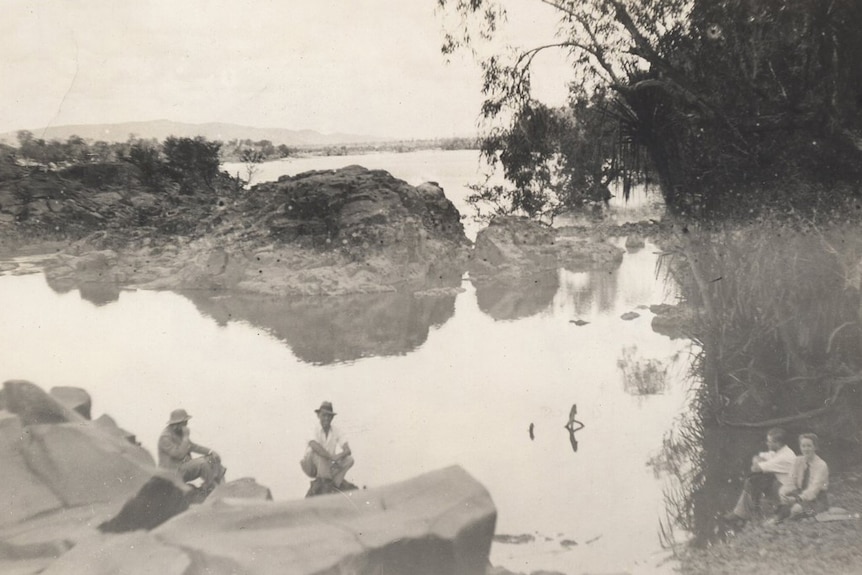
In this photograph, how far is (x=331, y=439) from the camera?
4.12 meters

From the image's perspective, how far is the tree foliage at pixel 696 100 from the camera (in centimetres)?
441

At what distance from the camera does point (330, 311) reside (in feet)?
15.9

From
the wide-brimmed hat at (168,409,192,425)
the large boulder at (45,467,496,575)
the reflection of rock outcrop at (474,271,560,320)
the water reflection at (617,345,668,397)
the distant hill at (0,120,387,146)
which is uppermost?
the distant hill at (0,120,387,146)

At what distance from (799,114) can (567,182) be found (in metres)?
1.73

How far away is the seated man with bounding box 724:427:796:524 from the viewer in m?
4.36

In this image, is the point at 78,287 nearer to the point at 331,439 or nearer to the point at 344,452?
the point at 331,439

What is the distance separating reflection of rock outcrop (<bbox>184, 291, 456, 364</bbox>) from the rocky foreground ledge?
101cm

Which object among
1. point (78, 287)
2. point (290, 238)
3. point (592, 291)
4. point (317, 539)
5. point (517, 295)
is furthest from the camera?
point (290, 238)

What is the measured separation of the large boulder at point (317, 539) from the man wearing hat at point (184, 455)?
255mm

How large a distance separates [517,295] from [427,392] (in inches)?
41.5

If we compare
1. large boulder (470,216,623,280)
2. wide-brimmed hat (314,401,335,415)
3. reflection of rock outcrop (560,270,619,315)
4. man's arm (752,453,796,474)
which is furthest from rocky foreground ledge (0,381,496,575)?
man's arm (752,453,796,474)

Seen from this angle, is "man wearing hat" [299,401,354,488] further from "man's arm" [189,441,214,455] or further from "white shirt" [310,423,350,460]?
"man's arm" [189,441,214,455]

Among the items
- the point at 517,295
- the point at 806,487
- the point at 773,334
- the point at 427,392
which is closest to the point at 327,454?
the point at 427,392

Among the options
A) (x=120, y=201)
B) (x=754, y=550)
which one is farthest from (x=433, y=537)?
(x=120, y=201)
